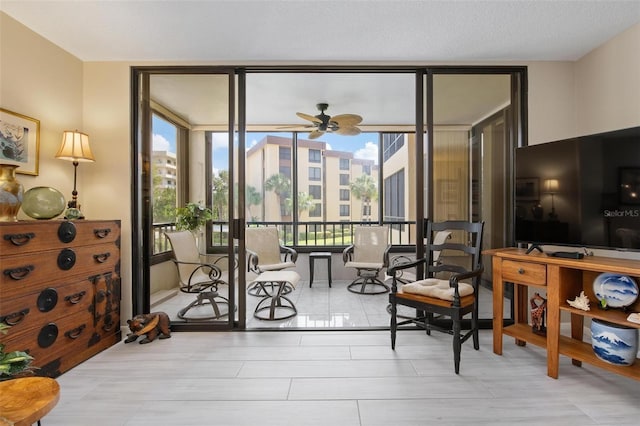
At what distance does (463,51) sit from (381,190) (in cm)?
306

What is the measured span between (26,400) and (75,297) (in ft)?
4.13

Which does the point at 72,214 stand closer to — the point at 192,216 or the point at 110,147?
the point at 110,147

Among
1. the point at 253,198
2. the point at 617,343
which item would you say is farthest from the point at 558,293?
the point at 253,198

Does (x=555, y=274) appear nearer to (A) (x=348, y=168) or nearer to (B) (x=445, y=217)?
(B) (x=445, y=217)

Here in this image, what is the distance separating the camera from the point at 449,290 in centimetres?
237

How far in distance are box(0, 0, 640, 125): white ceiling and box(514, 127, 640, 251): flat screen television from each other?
0.93 m

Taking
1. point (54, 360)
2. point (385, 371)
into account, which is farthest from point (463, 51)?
point (54, 360)

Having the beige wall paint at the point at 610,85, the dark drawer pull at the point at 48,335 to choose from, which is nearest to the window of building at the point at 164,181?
the dark drawer pull at the point at 48,335

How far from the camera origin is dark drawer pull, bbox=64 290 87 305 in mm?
2244

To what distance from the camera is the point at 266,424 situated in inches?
65.3

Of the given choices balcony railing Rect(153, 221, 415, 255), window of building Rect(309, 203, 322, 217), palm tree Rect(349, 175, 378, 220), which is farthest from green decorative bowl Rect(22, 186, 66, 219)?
palm tree Rect(349, 175, 378, 220)

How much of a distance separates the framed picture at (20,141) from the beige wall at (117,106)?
0.28ft

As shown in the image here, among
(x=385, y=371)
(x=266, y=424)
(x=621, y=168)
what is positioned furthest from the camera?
(x=385, y=371)

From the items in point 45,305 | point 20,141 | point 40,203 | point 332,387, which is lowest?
point 332,387
